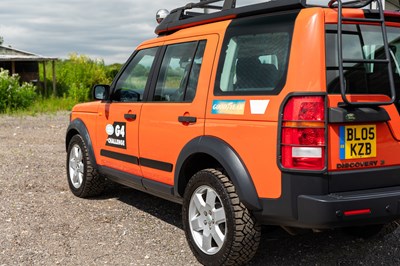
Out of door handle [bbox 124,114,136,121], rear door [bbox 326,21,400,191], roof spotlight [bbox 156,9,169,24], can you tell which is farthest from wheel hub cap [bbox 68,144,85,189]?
rear door [bbox 326,21,400,191]

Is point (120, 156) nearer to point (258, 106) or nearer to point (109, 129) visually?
point (109, 129)

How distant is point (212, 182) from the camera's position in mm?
3992

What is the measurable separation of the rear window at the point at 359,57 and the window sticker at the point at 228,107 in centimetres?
68

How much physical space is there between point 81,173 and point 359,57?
153 inches

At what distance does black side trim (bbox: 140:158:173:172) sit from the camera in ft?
15.3

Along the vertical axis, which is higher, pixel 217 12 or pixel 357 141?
pixel 217 12

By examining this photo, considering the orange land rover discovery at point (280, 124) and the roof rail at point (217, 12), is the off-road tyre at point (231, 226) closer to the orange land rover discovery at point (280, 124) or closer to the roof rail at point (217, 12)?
the orange land rover discovery at point (280, 124)

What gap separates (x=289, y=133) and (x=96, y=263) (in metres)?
2.01

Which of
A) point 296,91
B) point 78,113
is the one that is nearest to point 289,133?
point 296,91

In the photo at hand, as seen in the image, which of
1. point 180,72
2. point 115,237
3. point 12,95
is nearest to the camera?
point 180,72

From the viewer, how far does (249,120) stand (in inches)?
147

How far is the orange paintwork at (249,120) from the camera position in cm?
345

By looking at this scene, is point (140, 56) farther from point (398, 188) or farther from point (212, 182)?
point (398, 188)

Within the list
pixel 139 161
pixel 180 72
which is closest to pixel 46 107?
pixel 139 161
